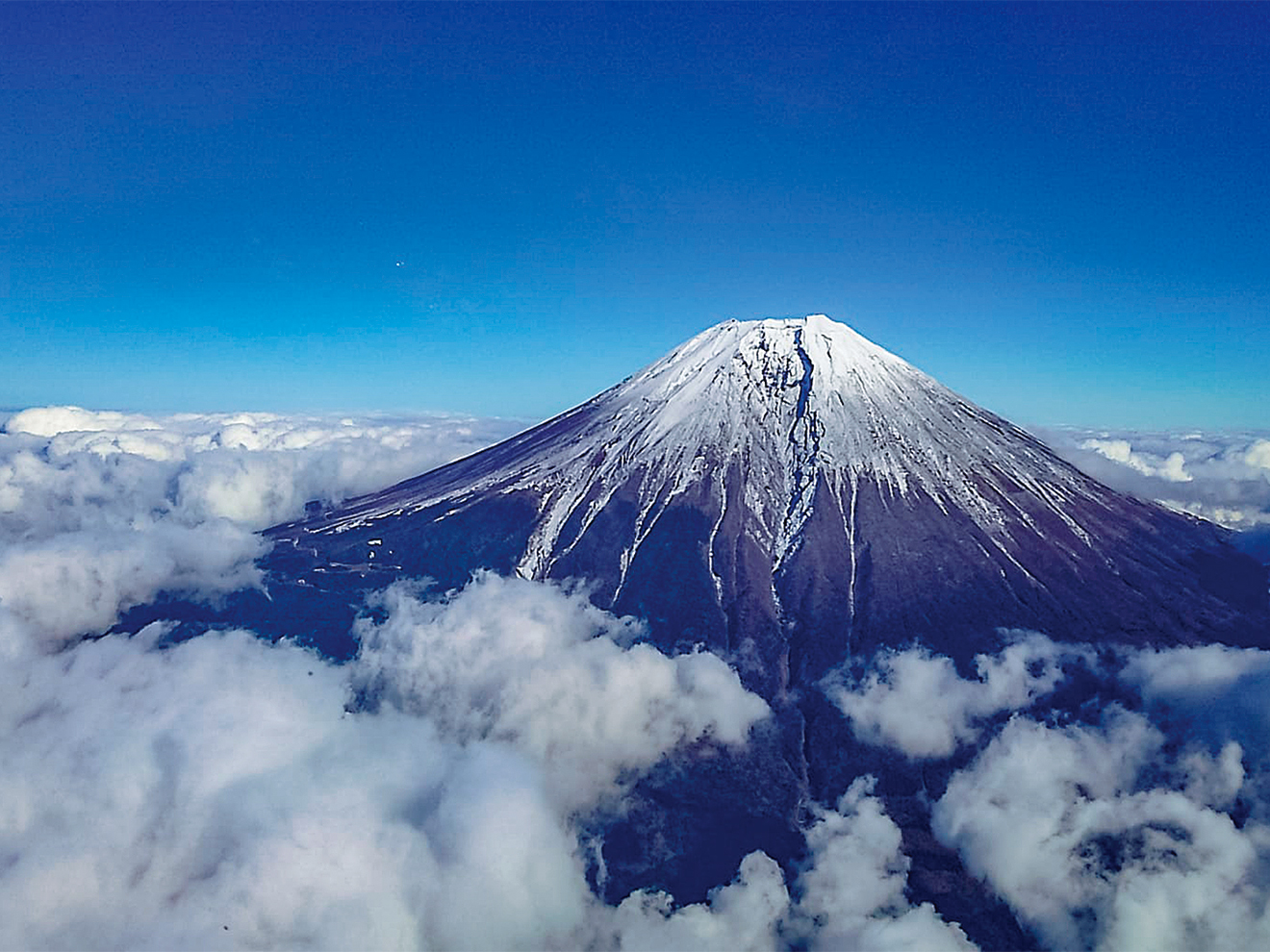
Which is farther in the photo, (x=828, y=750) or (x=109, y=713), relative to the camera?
(x=828, y=750)

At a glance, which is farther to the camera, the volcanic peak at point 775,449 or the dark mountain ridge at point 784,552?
the volcanic peak at point 775,449

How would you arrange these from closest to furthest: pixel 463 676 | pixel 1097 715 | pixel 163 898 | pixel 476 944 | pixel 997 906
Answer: pixel 163 898
pixel 476 944
pixel 997 906
pixel 1097 715
pixel 463 676

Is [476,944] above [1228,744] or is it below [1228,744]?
below

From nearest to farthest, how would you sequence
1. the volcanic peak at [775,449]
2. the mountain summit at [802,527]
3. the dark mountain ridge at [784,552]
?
the dark mountain ridge at [784,552] → the mountain summit at [802,527] → the volcanic peak at [775,449]

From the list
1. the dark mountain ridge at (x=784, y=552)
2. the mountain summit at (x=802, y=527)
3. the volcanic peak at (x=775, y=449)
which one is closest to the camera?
the dark mountain ridge at (x=784, y=552)

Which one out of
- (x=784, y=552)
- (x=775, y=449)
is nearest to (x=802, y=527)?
(x=784, y=552)

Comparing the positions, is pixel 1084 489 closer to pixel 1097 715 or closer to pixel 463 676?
pixel 1097 715

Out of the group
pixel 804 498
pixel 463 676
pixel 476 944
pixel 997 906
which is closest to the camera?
pixel 476 944

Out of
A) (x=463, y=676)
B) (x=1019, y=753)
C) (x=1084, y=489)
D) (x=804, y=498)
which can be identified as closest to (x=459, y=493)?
(x=463, y=676)
